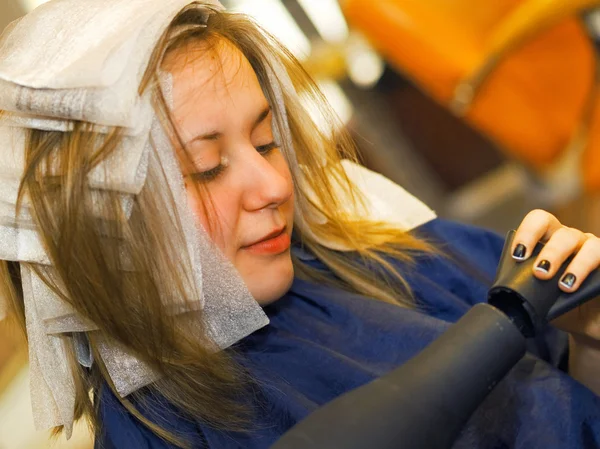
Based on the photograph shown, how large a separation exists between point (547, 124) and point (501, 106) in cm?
10

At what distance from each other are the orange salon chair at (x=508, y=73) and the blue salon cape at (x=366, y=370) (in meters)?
0.73

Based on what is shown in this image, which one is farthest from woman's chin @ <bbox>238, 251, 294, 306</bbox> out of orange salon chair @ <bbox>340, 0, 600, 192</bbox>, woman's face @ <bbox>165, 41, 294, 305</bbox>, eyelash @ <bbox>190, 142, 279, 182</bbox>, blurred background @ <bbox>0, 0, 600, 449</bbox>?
orange salon chair @ <bbox>340, 0, 600, 192</bbox>

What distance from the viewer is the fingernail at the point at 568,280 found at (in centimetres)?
68

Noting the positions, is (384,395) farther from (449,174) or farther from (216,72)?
(449,174)

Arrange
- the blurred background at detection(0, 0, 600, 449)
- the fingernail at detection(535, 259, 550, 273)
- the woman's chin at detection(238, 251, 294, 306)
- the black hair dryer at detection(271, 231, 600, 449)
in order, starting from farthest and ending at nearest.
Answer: the blurred background at detection(0, 0, 600, 449), the woman's chin at detection(238, 251, 294, 306), the fingernail at detection(535, 259, 550, 273), the black hair dryer at detection(271, 231, 600, 449)

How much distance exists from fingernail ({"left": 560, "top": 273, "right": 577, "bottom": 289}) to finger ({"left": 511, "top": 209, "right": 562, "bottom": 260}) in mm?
36

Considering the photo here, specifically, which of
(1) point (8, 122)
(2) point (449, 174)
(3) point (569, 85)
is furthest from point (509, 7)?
(1) point (8, 122)

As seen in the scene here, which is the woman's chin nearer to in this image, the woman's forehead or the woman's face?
the woman's face

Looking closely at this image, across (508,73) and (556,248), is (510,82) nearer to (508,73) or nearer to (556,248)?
(508,73)

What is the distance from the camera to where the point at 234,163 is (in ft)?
2.52

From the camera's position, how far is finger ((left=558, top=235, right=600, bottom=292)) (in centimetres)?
68

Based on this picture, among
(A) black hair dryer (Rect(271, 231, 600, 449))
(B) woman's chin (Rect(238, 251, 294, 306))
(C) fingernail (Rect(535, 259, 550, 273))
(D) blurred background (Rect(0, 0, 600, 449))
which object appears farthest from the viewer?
(D) blurred background (Rect(0, 0, 600, 449))

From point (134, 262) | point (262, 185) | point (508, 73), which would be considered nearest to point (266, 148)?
point (262, 185)

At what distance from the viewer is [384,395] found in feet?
1.91
